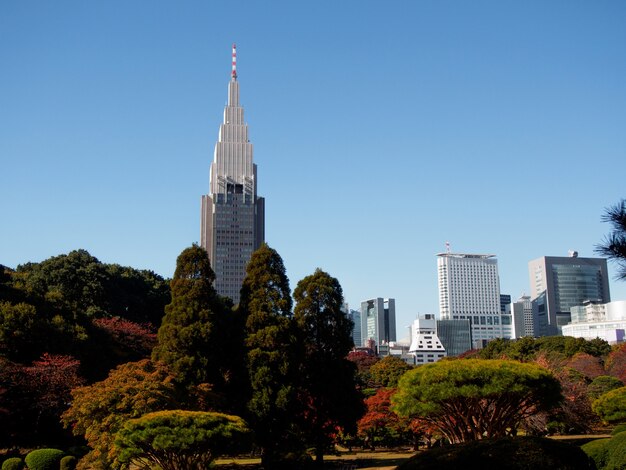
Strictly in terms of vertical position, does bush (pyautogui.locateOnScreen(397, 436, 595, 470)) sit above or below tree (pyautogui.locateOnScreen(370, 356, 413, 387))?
below

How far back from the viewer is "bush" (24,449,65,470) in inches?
984

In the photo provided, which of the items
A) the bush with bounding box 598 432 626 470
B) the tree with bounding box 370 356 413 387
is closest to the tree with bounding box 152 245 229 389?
the bush with bounding box 598 432 626 470

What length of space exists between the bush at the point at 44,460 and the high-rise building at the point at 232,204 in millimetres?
100884

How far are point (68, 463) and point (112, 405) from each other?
Answer: 12.5ft

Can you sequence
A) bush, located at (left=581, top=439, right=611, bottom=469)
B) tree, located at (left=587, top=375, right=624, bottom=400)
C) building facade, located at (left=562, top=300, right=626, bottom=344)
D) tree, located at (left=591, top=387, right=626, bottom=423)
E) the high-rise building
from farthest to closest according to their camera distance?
building facade, located at (left=562, top=300, right=626, bottom=344), the high-rise building, tree, located at (left=587, top=375, right=624, bottom=400), tree, located at (left=591, top=387, right=626, bottom=423), bush, located at (left=581, top=439, right=611, bottom=469)

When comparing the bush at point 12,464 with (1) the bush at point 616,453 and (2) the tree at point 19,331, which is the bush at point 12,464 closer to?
(2) the tree at point 19,331

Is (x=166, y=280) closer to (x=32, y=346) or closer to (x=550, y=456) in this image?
(x=32, y=346)

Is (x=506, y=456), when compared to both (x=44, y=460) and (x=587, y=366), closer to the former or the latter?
(x=44, y=460)

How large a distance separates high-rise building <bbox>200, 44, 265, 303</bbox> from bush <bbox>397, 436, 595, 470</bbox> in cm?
11455

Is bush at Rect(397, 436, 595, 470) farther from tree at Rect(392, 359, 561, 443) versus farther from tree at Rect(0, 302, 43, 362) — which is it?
tree at Rect(0, 302, 43, 362)

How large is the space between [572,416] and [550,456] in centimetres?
2914

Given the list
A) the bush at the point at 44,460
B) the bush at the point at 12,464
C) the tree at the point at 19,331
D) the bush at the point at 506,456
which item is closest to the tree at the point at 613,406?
the bush at the point at 506,456

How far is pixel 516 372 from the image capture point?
24.7 meters

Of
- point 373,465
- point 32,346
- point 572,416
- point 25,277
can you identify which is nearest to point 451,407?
point 373,465
